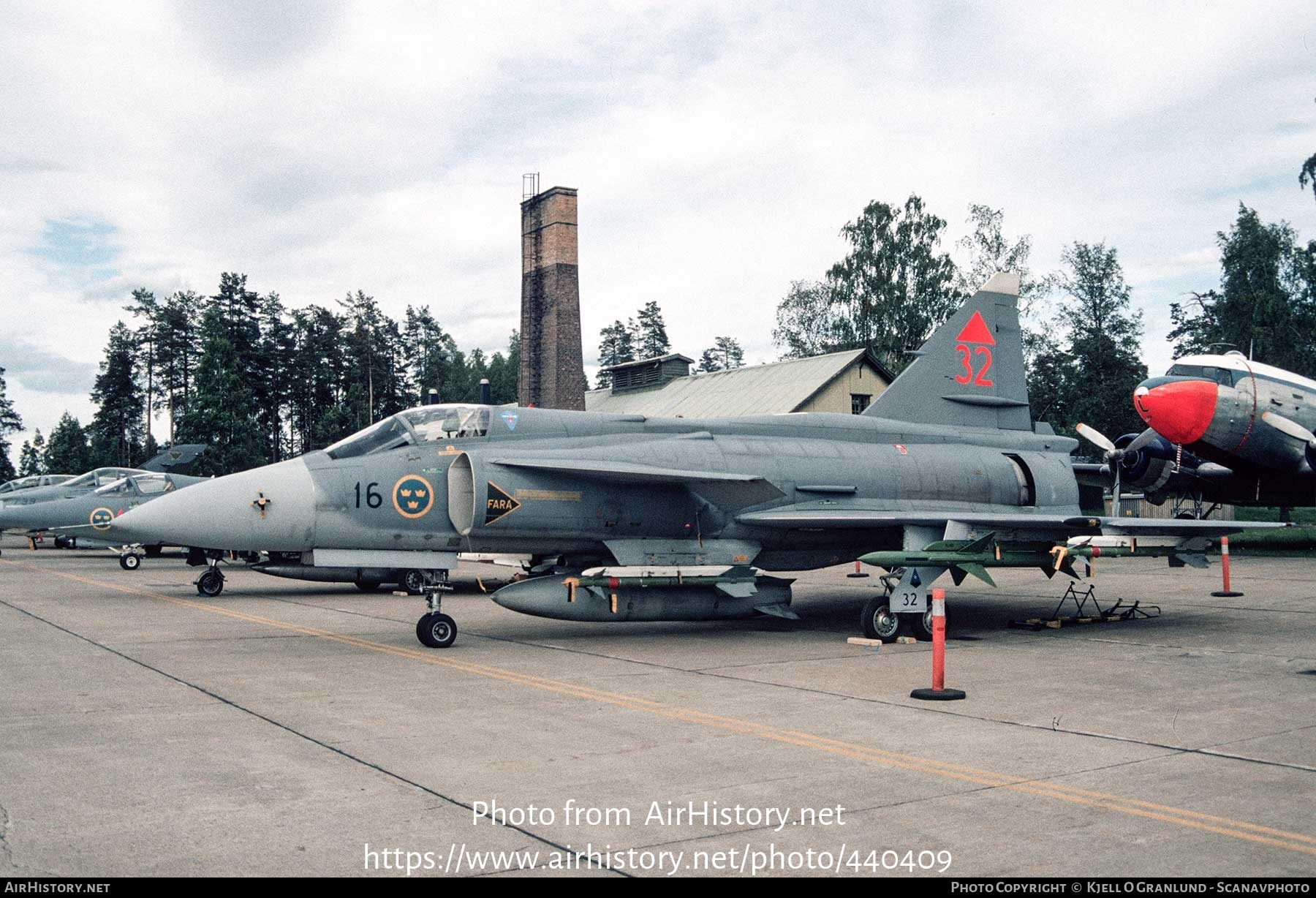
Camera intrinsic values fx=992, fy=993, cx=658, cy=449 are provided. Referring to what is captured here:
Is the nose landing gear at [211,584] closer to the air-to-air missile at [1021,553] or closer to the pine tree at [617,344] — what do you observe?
the air-to-air missile at [1021,553]

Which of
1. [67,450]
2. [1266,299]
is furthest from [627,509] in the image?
[67,450]

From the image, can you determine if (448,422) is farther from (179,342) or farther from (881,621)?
(179,342)

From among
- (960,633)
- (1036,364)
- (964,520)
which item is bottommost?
(960,633)

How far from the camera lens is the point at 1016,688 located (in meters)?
8.21

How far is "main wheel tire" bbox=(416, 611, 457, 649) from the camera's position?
10461 millimetres

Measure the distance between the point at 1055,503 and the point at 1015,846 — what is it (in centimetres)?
1085

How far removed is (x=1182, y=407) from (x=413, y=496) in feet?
46.4

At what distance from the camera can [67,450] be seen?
8144 centimetres

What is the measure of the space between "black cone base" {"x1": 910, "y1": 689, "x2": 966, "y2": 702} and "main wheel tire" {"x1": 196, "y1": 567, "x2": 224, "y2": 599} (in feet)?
43.7

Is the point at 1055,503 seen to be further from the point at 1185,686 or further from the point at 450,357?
the point at 450,357

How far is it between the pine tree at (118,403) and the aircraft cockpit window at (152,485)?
55.0 metres

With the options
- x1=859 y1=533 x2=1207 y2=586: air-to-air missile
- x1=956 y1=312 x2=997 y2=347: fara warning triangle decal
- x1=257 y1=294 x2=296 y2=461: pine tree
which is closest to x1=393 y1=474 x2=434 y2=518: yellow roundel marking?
x1=859 y1=533 x2=1207 y2=586: air-to-air missile

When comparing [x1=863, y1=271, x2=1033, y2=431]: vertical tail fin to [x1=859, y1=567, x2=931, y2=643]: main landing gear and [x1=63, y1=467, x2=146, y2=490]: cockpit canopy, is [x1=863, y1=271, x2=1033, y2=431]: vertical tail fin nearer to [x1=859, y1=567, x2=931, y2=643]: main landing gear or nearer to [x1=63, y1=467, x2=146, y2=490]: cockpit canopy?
[x1=859, y1=567, x2=931, y2=643]: main landing gear

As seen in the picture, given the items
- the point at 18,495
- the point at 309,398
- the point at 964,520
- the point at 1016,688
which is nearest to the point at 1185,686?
the point at 1016,688
